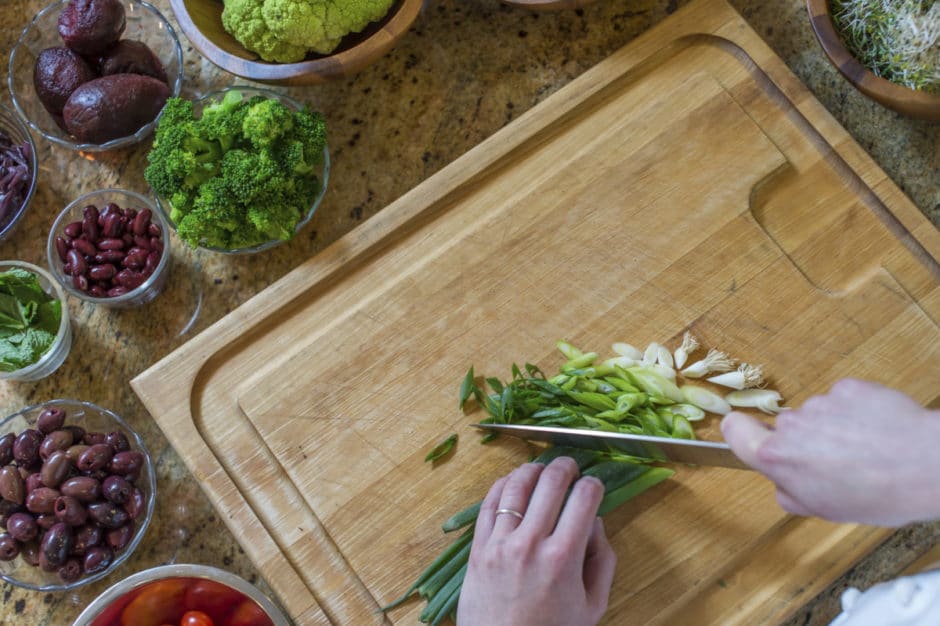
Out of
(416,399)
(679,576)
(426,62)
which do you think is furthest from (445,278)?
(679,576)

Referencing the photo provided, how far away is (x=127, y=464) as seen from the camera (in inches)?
74.3

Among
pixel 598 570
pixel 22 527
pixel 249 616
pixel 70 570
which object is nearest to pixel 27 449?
pixel 22 527

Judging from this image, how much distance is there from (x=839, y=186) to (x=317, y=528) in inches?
55.6

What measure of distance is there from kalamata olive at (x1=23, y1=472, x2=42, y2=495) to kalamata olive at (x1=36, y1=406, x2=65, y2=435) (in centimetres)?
10

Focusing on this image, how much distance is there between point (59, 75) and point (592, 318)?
1383mm

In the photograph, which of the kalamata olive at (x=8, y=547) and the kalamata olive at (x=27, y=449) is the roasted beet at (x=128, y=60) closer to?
the kalamata olive at (x=27, y=449)

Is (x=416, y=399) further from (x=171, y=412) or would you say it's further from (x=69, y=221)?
(x=69, y=221)

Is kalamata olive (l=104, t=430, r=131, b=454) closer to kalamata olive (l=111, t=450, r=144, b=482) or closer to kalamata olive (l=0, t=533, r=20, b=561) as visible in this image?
kalamata olive (l=111, t=450, r=144, b=482)

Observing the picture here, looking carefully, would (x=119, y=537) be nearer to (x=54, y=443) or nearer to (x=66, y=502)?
(x=66, y=502)

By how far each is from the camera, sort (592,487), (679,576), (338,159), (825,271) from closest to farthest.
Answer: (592,487), (679,576), (825,271), (338,159)

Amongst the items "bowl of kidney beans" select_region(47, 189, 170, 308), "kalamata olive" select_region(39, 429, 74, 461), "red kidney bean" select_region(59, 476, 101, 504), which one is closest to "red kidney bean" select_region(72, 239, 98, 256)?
"bowl of kidney beans" select_region(47, 189, 170, 308)

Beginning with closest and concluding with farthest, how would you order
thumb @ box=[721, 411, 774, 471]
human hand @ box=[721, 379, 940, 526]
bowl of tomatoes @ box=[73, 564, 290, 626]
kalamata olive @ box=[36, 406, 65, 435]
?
human hand @ box=[721, 379, 940, 526], thumb @ box=[721, 411, 774, 471], bowl of tomatoes @ box=[73, 564, 290, 626], kalamata olive @ box=[36, 406, 65, 435]

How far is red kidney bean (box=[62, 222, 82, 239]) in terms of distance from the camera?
2.00 meters

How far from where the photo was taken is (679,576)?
1838 millimetres
